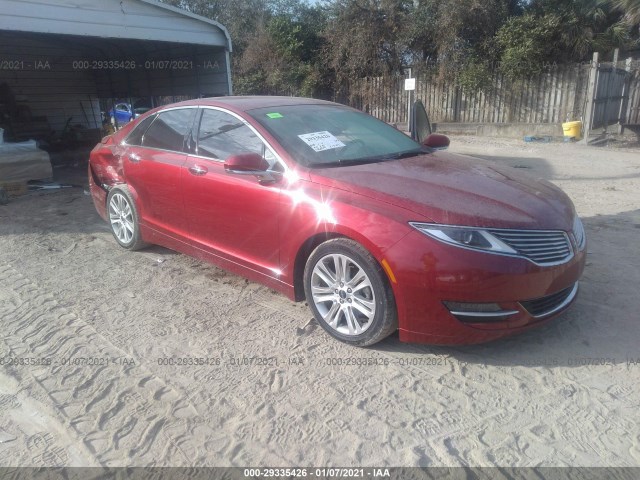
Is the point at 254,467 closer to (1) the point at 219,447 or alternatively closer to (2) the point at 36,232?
(1) the point at 219,447

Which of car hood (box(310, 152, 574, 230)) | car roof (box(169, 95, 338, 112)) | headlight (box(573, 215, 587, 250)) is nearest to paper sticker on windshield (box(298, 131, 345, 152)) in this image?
car hood (box(310, 152, 574, 230))

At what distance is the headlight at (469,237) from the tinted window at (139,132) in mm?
3288

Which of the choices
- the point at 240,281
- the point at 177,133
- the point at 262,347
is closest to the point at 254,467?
the point at 262,347

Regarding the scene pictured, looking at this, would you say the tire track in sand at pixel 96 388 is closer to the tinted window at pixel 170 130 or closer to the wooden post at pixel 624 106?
the tinted window at pixel 170 130

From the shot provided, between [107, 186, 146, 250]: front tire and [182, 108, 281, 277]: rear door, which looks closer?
[182, 108, 281, 277]: rear door

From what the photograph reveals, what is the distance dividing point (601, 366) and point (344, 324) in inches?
62.3

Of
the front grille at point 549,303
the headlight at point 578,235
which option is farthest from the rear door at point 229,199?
the headlight at point 578,235

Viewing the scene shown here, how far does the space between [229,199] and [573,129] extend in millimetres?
12628

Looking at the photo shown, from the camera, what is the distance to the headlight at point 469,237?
2.81 metres

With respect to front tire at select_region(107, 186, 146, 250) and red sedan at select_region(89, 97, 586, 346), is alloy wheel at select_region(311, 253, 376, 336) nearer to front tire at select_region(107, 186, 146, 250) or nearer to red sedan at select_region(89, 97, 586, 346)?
red sedan at select_region(89, 97, 586, 346)

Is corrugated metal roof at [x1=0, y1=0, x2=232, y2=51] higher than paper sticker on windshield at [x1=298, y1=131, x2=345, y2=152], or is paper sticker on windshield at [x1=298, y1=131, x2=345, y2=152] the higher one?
corrugated metal roof at [x1=0, y1=0, x2=232, y2=51]

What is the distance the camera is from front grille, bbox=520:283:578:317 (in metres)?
2.95

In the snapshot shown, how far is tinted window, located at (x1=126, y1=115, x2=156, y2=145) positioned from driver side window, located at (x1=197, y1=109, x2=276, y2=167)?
3.16ft

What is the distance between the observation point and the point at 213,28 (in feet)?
32.6
